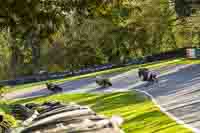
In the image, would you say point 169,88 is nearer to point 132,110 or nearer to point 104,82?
point 132,110

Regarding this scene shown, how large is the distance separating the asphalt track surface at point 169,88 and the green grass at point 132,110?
822 mm

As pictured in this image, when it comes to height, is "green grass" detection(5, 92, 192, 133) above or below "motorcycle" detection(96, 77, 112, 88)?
above

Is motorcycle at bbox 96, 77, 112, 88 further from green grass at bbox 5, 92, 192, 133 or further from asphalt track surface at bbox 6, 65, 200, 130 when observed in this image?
green grass at bbox 5, 92, 192, 133

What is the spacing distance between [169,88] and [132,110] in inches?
365

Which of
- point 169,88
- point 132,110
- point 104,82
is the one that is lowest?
point 104,82

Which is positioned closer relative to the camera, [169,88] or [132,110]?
[132,110]

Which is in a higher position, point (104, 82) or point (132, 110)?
point (132, 110)

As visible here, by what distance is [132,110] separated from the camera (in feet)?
86.5

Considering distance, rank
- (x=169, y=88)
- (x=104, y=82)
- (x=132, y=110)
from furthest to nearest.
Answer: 1. (x=104, y=82)
2. (x=169, y=88)
3. (x=132, y=110)

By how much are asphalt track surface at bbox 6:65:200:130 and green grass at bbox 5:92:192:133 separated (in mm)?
822

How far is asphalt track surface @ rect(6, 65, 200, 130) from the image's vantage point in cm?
2389

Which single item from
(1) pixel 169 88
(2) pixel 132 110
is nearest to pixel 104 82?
(1) pixel 169 88

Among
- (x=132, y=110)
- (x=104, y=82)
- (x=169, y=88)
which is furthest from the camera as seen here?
(x=104, y=82)

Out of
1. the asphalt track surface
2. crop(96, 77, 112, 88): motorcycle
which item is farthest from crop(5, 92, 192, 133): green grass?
crop(96, 77, 112, 88): motorcycle
